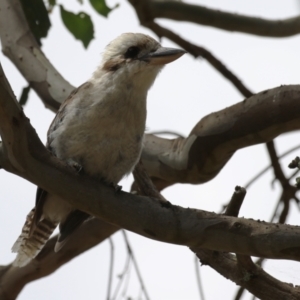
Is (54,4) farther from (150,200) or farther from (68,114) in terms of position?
(150,200)

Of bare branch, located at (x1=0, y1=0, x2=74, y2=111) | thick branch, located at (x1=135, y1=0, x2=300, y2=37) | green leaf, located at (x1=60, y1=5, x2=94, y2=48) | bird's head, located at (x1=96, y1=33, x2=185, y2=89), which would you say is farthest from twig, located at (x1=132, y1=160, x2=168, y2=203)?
thick branch, located at (x1=135, y1=0, x2=300, y2=37)

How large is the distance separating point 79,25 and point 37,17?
14.5 inches

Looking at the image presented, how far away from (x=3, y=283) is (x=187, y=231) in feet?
6.11

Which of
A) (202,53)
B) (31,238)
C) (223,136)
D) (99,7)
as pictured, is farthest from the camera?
(202,53)

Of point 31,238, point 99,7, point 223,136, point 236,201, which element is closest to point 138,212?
point 236,201

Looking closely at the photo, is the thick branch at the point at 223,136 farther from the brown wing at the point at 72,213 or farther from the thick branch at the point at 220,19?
the thick branch at the point at 220,19

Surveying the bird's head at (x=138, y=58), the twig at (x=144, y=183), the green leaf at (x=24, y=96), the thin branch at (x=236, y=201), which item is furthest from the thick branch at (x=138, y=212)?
the green leaf at (x=24, y=96)

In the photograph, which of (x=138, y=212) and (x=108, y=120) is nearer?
(x=138, y=212)

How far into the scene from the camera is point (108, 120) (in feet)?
8.99

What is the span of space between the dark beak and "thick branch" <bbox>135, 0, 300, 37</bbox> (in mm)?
850

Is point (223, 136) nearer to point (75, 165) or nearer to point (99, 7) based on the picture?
point (75, 165)

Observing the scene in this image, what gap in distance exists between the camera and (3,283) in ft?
12.5

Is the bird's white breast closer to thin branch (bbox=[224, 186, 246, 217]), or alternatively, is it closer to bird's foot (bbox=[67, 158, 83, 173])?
bird's foot (bbox=[67, 158, 83, 173])

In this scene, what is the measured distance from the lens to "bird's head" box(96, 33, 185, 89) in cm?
292
